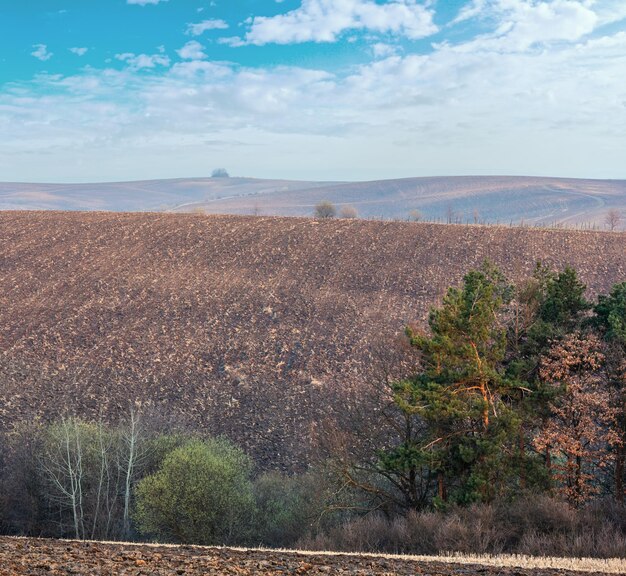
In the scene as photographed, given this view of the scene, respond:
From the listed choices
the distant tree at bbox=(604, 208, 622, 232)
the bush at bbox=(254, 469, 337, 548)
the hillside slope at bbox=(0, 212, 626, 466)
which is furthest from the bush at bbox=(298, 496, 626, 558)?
the distant tree at bbox=(604, 208, 622, 232)

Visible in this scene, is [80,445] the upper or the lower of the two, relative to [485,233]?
lower

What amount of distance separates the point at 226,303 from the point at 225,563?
3771 centimetres

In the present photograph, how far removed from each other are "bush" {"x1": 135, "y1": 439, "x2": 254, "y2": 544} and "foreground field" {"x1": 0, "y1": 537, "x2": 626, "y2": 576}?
11.3m

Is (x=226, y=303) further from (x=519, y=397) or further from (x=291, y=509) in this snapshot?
(x=519, y=397)

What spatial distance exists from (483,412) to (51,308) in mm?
36978

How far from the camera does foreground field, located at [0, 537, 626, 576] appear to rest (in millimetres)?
11492

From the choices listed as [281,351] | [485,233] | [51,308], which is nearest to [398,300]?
[281,351]

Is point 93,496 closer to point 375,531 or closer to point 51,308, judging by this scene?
point 375,531

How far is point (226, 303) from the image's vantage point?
4981cm

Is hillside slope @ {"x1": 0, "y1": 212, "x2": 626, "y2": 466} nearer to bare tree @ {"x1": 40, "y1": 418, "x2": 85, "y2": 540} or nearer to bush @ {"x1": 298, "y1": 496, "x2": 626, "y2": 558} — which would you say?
bare tree @ {"x1": 40, "y1": 418, "x2": 85, "y2": 540}

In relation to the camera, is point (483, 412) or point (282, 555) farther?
point (483, 412)

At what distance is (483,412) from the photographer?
69.1 ft

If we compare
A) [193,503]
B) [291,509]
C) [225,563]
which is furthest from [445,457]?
[225,563]

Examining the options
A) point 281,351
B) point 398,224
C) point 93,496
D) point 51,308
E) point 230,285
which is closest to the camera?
point 93,496
